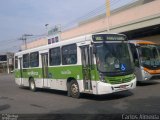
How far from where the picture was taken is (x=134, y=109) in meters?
10.5

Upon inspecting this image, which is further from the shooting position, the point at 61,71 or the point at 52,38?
the point at 52,38

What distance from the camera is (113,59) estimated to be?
13281 millimetres

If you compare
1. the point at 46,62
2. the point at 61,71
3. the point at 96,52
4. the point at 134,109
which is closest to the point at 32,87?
the point at 46,62

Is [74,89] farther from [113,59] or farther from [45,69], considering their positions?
[45,69]

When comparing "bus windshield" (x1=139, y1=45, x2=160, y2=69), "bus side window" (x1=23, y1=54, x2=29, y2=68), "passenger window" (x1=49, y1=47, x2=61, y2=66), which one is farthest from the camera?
"bus side window" (x1=23, y1=54, x2=29, y2=68)

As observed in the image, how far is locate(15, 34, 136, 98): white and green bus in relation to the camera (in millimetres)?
13031

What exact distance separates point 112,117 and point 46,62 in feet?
30.5

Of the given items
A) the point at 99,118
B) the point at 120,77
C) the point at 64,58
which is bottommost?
the point at 99,118

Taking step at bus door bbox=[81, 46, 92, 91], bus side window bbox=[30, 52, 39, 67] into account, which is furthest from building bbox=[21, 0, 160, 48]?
step at bus door bbox=[81, 46, 92, 91]

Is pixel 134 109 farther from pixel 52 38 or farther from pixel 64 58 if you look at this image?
pixel 52 38

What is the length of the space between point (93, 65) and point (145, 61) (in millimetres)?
6699

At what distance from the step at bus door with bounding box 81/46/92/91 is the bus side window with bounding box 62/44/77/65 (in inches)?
28.2

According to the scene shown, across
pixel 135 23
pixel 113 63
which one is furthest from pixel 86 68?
pixel 135 23

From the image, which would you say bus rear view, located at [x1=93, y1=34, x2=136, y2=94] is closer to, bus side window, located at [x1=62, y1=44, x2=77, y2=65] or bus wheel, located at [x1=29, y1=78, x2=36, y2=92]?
bus side window, located at [x1=62, y1=44, x2=77, y2=65]
